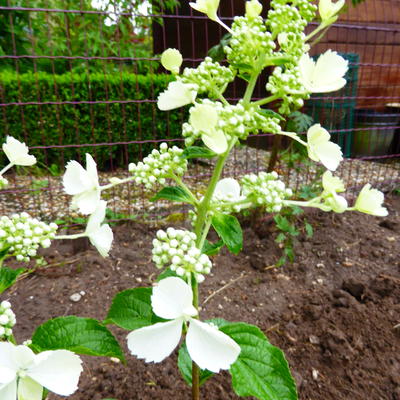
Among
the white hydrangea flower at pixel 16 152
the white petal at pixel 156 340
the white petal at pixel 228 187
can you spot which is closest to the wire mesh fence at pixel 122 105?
the white petal at pixel 228 187

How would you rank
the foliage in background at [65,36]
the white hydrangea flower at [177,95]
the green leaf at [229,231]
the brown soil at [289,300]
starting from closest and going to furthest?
the white hydrangea flower at [177,95] < the green leaf at [229,231] < the brown soil at [289,300] < the foliage in background at [65,36]

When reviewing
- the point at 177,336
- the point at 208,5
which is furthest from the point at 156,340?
the point at 208,5

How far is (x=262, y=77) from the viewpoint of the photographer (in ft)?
16.6

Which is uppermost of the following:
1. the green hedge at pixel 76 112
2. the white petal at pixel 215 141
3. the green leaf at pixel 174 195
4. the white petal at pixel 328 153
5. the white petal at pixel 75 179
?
the white petal at pixel 215 141

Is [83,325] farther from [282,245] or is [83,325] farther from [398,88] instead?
[398,88]

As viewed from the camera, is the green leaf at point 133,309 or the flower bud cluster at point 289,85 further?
the green leaf at point 133,309

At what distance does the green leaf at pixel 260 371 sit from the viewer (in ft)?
2.60

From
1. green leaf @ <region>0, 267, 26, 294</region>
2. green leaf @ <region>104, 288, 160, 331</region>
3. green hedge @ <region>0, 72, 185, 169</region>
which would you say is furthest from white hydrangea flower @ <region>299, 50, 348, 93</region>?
green hedge @ <region>0, 72, 185, 169</region>

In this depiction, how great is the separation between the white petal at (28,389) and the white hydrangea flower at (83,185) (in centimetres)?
30

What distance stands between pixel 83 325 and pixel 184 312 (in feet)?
1.20

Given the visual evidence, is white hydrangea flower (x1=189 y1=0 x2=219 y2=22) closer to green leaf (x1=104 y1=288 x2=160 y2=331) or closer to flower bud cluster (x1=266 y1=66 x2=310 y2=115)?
flower bud cluster (x1=266 y1=66 x2=310 y2=115)

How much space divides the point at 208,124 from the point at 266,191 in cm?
20

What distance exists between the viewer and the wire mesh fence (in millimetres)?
3656

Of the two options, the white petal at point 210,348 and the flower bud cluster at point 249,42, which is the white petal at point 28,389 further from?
the flower bud cluster at point 249,42
